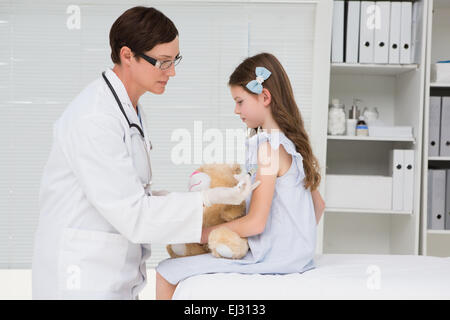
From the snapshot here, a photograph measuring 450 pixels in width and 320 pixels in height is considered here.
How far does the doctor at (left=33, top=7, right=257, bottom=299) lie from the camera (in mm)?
1210

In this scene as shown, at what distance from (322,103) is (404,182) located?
23.4 inches

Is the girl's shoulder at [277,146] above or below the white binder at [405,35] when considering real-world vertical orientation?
below

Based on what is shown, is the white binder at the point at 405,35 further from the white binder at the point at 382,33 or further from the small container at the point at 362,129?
the small container at the point at 362,129

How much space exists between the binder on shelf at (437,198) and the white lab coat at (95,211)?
1743 mm

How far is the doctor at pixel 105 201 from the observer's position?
1.21 m

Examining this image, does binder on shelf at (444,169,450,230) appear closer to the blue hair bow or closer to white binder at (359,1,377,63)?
white binder at (359,1,377,63)

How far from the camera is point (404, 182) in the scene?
2637 millimetres

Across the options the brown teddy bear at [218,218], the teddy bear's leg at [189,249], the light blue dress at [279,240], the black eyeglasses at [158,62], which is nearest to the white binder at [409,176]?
the light blue dress at [279,240]

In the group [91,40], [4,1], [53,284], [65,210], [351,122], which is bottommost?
[53,284]

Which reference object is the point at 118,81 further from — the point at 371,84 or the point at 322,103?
the point at 371,84

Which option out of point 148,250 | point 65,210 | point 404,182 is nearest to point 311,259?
point 148,250

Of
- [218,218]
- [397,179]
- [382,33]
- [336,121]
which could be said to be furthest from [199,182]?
[382,33]

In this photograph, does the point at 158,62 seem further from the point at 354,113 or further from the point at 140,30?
the point at 354,113

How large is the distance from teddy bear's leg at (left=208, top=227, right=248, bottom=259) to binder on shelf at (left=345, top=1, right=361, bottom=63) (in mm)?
1575
